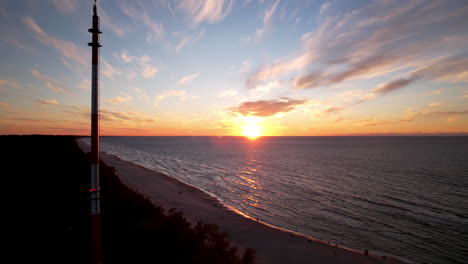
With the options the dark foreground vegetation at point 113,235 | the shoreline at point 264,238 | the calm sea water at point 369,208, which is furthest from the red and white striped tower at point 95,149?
the calm sea water at point 369,208

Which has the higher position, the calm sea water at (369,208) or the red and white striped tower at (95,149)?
the red and white striped tower at (95,149)

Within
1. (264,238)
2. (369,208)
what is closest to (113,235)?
(264,238)

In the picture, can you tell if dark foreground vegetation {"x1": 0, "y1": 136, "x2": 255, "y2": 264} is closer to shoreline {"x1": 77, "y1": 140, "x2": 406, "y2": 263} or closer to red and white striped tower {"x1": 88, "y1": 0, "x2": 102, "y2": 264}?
red and white striped tower {"x1": 88, "y1": 0, "x2": 102, "y2": 264}

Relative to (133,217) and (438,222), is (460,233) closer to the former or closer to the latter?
(438,222)

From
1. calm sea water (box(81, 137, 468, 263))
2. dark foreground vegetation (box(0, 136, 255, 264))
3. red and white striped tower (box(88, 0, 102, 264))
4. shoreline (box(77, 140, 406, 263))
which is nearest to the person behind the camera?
red and white striped tower (box(88, 0, 102, 264))

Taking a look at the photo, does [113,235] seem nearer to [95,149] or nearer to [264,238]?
[95,149]

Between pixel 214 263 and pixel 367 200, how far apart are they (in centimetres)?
2512

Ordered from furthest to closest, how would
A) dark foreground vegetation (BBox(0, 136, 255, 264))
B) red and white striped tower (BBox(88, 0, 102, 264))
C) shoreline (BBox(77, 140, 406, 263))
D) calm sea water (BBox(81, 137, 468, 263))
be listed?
1. calm sea water (BBox(81, 137, 468, 263))
2. shoreline (BBox(77, 140, 406, 263))
3. dark foreground vegetation (BBox(0, 136, 255, 264))
4. red and white striped tower (BBox(88, 0, 102, 264))

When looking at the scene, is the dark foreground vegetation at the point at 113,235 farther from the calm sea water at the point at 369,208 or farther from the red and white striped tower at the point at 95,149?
the calm sea water at the point at 369,208

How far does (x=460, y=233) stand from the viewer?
1745cm

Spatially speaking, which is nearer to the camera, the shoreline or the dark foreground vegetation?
the dark foreground vegetation

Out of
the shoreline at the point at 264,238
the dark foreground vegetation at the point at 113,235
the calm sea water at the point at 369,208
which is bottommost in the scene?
the calm sea water at the point at 369,208

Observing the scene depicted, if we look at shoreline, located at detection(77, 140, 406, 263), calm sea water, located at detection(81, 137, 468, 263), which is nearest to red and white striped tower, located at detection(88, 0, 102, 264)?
shoreline, located at detection(77, 140, 406, 263)

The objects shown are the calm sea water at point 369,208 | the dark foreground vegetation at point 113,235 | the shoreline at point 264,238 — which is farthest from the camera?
the calm sea water at point 369,208
